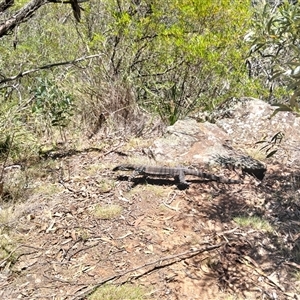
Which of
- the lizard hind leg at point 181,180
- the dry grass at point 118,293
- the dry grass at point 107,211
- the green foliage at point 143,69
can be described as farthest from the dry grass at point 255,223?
the green foliage at point 143,69

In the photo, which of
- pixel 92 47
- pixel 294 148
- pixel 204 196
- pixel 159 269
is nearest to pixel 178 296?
pixel 159 269

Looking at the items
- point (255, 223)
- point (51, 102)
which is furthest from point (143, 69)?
point (255, 223)

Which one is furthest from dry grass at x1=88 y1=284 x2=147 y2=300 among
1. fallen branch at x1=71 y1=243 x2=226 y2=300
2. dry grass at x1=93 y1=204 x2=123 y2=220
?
dry grass at x1=93 y1=204 x2=123 y2=220

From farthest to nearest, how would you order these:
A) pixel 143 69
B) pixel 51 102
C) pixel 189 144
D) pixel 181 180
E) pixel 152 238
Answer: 1. pixel 143 69
2. pixel 51 102
3. pixel 189 144
4. pixel 181 180
5. pixel 152 238

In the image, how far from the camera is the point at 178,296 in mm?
2537

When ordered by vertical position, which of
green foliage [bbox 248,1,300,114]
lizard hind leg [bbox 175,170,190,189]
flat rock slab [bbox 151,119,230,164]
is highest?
green foliage [bbox 248,1,300,114]

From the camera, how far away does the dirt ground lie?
2646 mm

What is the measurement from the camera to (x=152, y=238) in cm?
305

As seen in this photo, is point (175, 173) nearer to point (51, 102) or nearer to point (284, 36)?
point (284, 36)

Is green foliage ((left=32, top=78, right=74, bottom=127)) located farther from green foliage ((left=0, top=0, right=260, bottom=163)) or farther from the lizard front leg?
the lizard front leg

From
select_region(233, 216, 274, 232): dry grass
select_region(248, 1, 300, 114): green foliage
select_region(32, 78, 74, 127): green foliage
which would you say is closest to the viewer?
select_region(248, 1, 300, 114): green foliage

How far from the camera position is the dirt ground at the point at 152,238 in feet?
8.68

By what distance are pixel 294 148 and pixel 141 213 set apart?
2343 mm

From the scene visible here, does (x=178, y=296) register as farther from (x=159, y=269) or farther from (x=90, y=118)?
(x=90, y=118)
